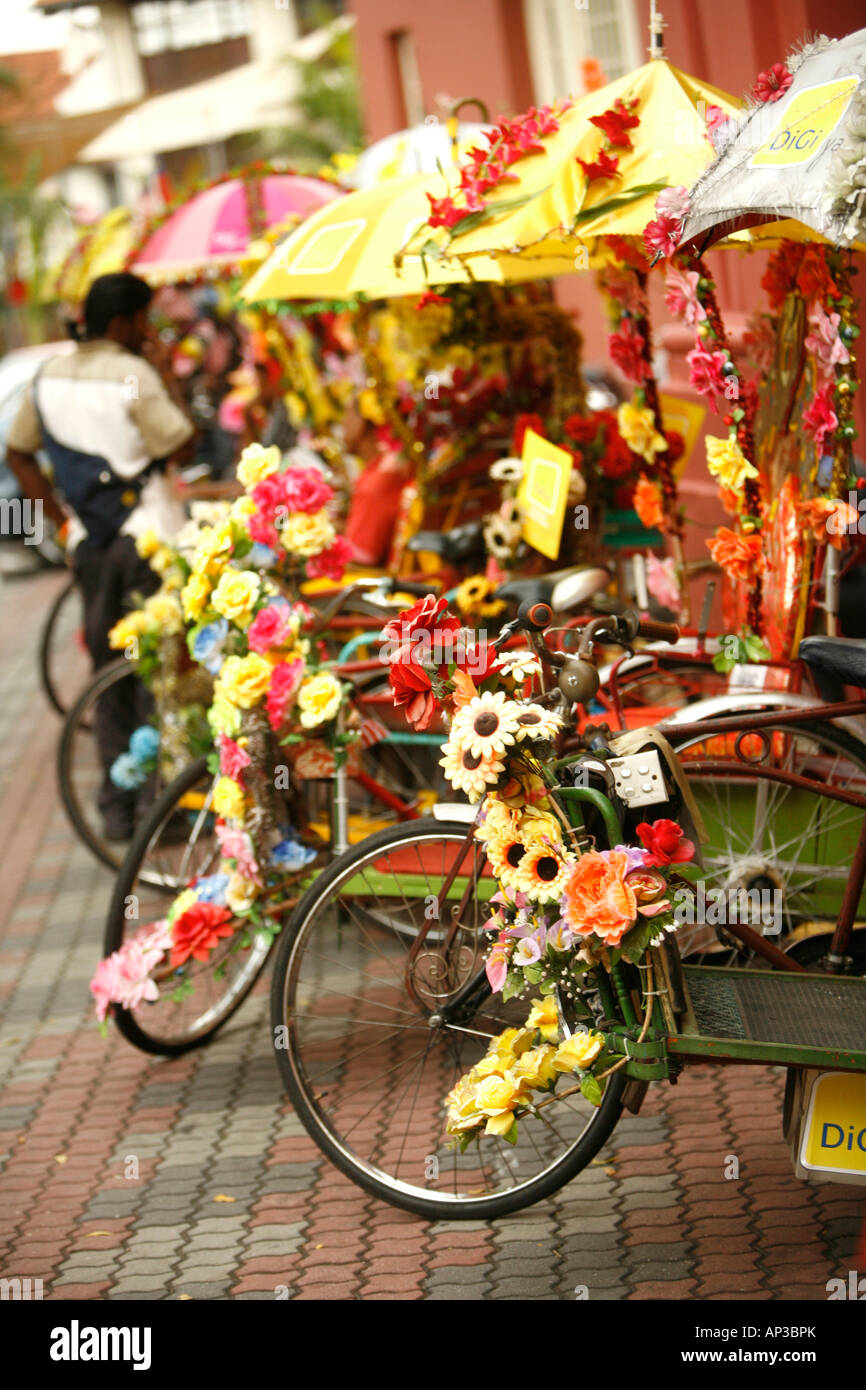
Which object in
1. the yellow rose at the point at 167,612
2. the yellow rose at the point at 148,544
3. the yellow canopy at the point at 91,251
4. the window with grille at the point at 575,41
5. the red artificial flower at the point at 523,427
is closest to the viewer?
the yellow rose at the point at 167,612

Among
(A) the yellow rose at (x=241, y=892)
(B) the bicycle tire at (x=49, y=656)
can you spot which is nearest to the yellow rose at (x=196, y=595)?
(A) the yellow rose at (x=241, y=892)

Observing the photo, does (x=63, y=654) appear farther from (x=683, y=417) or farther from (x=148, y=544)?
(x=683, y=417)

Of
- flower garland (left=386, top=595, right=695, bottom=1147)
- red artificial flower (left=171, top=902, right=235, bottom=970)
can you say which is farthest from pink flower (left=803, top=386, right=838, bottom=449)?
red artificial flower (left=171, top=902, right=235, bottom=970)

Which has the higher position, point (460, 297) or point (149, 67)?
point (149, 67)

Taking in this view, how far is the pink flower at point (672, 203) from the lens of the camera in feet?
12.4

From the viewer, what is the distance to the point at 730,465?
4.41m

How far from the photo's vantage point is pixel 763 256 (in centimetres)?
749

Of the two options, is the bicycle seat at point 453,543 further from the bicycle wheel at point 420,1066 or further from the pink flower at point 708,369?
the bicycle wheel at point 420,1066

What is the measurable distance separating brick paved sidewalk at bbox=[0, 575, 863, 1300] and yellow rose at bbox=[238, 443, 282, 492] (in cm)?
184

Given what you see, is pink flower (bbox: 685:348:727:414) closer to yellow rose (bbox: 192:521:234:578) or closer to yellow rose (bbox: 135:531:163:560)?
yellow rose (bbox: 192:521:234:578)

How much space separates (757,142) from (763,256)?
4.16 metres
